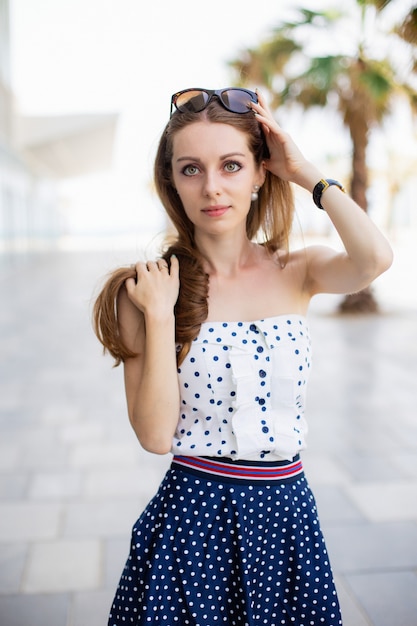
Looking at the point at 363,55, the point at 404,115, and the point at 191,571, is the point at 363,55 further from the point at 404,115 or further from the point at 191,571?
the point at 191,571

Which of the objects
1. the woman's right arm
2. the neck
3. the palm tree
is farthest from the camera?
the palm tree

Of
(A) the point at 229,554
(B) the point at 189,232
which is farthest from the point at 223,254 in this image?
(A) the point at 229,554

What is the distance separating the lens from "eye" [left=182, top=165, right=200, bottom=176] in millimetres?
1626

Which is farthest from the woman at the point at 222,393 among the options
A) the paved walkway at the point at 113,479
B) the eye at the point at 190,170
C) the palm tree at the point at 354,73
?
the palm tree at the point at 354,73

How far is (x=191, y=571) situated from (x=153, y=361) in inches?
21.2

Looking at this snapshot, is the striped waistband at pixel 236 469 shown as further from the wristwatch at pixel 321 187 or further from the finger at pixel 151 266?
the wristwatch at pixel 321 187

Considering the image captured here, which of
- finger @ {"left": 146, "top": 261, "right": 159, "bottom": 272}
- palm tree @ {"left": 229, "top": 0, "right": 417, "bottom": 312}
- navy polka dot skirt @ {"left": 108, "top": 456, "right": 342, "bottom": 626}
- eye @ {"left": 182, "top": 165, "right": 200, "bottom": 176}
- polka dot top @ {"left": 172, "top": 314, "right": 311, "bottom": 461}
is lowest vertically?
navy polka dot skirt @ {"left": 108, "top": 456, "right": 342, "bottom": 626}

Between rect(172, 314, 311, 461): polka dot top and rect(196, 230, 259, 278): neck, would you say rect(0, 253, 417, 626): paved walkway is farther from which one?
rect(172, 314, 311, 461): polka dot top

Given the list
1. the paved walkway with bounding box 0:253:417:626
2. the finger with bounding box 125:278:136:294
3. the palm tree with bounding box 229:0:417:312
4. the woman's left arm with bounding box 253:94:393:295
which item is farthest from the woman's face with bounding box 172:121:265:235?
the palm tree with bounding box 229:0:417:312

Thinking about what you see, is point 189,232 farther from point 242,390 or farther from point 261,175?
point 242,390

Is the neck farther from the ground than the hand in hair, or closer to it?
farther from the ground

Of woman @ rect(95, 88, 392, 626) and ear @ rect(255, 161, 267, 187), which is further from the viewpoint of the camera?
ear @ rect(255, 161, 267, 187)

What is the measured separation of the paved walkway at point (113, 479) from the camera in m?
2.87

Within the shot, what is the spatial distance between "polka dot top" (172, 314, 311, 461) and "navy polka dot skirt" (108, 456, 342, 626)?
0.23ft
